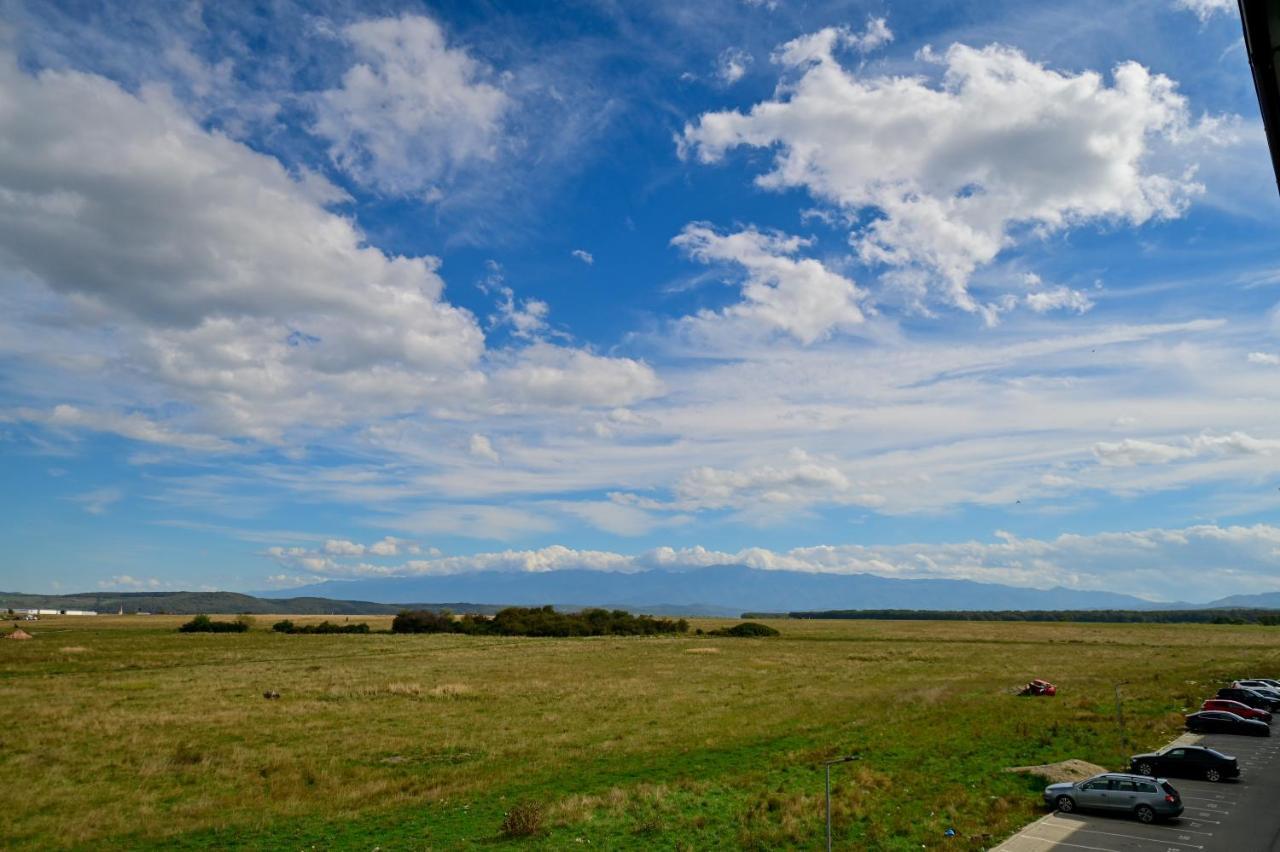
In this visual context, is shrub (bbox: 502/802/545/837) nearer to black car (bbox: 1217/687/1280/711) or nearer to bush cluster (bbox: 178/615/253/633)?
black car (bbox: 1217/687/1280/711)

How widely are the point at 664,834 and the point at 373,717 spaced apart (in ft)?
113

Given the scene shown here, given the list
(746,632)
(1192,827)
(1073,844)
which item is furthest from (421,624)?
(1192,827)

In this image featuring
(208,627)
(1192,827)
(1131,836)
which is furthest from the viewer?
(208,627)

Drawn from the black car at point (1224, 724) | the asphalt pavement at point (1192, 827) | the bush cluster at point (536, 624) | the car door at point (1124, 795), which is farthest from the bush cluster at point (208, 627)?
the car door at point (1124, 795)

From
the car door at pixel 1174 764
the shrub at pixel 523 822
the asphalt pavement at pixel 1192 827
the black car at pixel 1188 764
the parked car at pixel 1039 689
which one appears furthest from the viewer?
the parked car at pixel 1039 689

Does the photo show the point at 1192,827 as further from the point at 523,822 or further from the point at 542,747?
the point at 542,747

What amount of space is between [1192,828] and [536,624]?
15061 cm

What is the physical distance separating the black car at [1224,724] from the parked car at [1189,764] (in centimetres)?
1410

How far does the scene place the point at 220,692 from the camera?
215 ft

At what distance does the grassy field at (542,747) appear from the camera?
30.0 m

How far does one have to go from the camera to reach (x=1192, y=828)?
30.1m

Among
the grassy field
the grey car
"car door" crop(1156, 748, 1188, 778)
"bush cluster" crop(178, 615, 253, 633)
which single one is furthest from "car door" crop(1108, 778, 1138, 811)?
"bush cluster" crop(178, 615, 253, 633)

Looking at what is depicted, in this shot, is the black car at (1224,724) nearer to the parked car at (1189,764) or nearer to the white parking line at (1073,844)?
the parked car at (1189,764)

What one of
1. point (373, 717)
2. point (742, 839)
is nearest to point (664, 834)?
point (742, 839)
